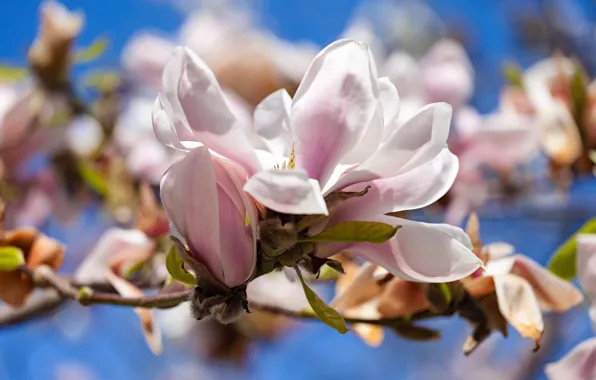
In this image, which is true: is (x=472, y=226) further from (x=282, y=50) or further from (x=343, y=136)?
(x=282, y=50)

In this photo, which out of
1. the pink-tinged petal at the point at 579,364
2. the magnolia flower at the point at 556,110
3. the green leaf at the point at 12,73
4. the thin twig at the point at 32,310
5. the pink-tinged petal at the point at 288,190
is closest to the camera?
the pink-tinged petal at the point at 288,190

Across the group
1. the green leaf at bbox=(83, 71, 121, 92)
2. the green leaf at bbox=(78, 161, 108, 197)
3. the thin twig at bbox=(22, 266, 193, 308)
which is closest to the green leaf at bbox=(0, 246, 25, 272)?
the thin twig at bbox=(22, 266, 193, 308)

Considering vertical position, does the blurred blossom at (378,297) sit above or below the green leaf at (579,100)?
below

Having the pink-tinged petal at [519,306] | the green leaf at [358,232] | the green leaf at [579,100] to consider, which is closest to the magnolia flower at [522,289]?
the pink-tinged petal at [519,306]

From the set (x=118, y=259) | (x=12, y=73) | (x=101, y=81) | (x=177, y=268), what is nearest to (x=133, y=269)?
(x=118, y=259)

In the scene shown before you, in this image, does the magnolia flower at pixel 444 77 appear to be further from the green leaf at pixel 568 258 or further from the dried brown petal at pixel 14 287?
the dried brown petal at pixel 14 287

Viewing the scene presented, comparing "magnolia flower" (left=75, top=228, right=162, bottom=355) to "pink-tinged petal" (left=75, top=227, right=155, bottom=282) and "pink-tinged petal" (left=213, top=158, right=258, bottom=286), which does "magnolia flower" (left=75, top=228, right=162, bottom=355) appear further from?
"pink-tinged petal" (left=213, top=158, right=258, bottom=286)

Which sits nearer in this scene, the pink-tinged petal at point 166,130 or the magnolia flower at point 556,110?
the pink-tinged petal at point 166,130
